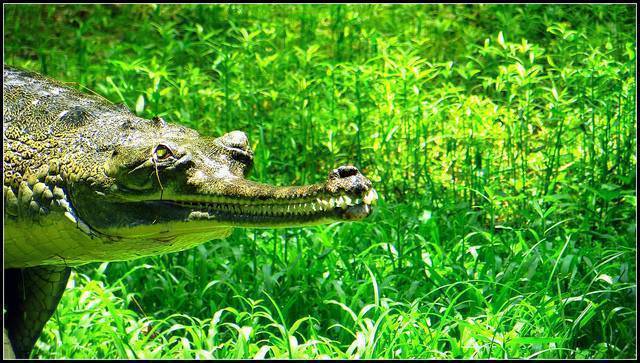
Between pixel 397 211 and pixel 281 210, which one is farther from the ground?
pixel 281 210

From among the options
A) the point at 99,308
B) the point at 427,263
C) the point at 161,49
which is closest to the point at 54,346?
the point at 99,308

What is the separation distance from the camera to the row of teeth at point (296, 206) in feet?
7.56

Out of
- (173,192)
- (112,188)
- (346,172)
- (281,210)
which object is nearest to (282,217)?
(281,210)

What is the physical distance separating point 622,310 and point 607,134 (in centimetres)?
149

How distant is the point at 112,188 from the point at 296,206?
2.15 ft

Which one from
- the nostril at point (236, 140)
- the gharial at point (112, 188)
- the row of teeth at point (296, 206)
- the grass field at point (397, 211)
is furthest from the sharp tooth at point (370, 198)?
the grass field at point (397, 211)

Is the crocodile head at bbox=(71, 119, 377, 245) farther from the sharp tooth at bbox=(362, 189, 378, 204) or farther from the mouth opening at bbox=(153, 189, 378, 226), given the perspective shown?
the sharp tooth at bbox=(362, 189, 378, 204)

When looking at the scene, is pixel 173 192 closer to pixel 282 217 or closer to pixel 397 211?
pixel 282 217

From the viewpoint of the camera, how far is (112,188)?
Answer: 104 inches

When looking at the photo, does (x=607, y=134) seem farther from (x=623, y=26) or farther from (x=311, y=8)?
(x=311, y=8)

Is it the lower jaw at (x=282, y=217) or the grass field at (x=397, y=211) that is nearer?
the lower jaw at (x=282, y=217)

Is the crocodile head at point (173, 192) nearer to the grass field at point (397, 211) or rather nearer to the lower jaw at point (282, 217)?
the lower jaw at point (282, 217)

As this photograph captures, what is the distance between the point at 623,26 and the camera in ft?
20.7

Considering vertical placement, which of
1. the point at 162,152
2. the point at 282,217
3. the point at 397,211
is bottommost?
the point at 397,211
